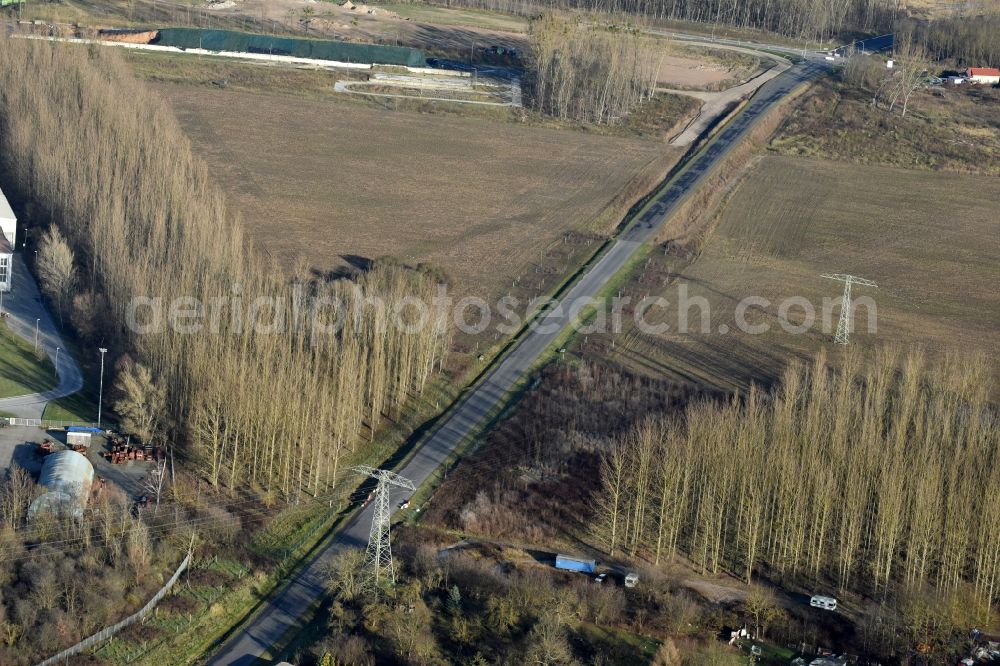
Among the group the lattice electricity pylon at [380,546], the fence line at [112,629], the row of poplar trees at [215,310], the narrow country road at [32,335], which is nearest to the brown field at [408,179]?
the row of poplar trees at [215,310]

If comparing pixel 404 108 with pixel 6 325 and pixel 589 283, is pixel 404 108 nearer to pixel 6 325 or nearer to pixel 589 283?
pixel 589 283

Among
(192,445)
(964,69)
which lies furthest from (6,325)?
(964,69)

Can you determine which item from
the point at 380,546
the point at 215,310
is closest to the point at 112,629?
the point at 380,546

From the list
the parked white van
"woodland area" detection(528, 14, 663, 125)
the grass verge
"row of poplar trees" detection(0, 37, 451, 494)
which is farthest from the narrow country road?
"woodland area" detection(528, 14, 663, 125)

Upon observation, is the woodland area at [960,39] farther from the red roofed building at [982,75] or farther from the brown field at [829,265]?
the brown field at [829,265]

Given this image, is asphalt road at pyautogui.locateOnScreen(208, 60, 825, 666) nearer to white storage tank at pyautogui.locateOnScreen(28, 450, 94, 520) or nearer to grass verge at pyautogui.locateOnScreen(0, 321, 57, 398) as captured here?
white storage tank at pyautogui.locateOnScreen(28, 450, 94, 520)
